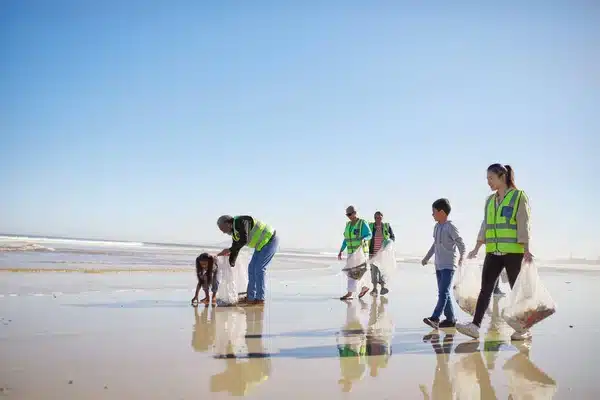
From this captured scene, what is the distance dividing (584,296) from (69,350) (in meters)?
9.66

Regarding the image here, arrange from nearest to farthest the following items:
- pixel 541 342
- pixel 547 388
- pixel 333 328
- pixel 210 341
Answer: pixel 547 388
pixel 210 341
pixel 541 342
pixel 333 328

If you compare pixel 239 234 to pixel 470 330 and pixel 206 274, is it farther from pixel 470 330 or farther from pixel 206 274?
pixel 470 330

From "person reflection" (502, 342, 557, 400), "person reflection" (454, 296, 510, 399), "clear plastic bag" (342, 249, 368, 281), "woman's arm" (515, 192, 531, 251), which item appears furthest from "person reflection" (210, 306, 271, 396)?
"clear plastic bag" (342, 249, 368, 281)

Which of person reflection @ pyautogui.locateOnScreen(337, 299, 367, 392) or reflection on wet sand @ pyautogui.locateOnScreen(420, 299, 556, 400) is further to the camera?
person reflection @ pyautogui.locateOnScreen(337, 299, 367, 392)

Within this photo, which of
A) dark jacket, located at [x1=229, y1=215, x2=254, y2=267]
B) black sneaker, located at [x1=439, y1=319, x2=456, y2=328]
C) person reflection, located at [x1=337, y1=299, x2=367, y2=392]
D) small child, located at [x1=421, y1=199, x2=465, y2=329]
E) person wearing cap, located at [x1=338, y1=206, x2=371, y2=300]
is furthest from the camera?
person wearing cap, located at [x1=338, y1=206, x2=371, y2=300]

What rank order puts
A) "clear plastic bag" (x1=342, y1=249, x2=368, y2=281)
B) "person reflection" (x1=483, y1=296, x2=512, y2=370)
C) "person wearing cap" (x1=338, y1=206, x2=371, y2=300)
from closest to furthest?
"person reflection" (x1=483, y1=296, x2=512, y2=370), "clear plastic bag" (x1=342, y1=249, x2=368, y2=281), "person wearing cap" (x1=338, y1=206, x2=371, y2=300)

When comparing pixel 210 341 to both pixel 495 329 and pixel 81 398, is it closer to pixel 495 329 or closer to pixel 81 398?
pixel 81 398

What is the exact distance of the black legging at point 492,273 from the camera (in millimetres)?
5309

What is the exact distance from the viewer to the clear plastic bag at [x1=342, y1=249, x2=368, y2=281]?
370 inches

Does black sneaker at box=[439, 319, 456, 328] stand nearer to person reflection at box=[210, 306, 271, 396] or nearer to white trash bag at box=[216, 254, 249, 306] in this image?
person reflection at box=[210, 306, 271, 396]

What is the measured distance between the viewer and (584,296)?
10.3m

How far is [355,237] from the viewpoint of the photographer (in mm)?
→ 9758

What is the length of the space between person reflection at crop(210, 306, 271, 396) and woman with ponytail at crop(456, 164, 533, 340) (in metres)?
2.13

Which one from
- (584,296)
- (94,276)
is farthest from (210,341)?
(584,296)
